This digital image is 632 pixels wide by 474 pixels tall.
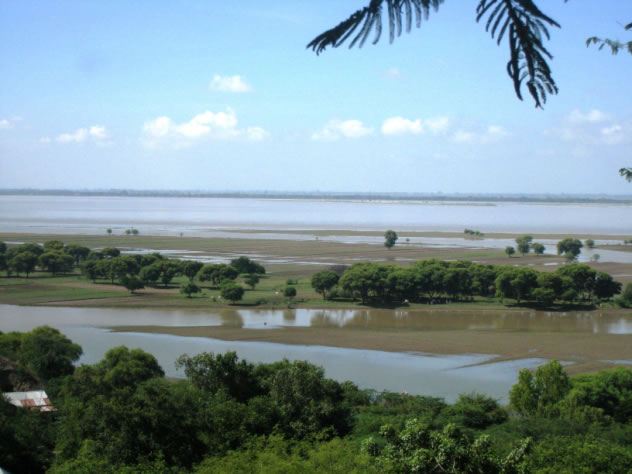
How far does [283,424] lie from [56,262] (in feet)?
131

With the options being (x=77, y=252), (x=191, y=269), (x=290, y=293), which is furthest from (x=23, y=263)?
(x=290, y=293)

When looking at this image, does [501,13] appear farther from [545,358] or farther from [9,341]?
[545,358]

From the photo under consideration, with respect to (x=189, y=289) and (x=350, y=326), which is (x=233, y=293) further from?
(x=350, y=326)

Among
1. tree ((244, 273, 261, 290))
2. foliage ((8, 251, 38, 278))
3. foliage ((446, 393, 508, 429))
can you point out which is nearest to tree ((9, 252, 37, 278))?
foliage ((8, 251, 38, 278))

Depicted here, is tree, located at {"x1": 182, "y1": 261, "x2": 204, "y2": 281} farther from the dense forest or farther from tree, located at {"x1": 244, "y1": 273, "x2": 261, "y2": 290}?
the dense forest

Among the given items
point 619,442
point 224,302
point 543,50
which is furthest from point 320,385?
point 224,302

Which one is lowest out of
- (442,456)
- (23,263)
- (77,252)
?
(442,456)

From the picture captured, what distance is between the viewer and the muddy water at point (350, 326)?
74.3 feet

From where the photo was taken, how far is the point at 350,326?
32375 mm

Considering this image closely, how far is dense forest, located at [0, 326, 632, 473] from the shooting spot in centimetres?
1012

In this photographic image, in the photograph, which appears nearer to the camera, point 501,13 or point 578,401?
point 501,13

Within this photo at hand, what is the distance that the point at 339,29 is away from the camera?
10.3 ft

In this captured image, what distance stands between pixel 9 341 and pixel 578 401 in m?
17.2

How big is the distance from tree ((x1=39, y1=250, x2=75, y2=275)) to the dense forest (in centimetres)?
3077
